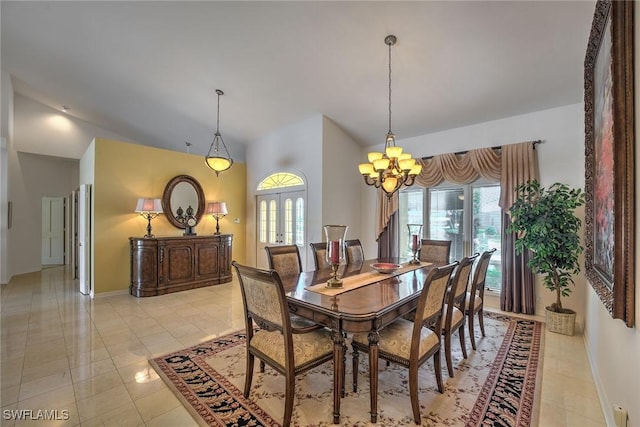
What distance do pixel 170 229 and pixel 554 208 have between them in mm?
6055

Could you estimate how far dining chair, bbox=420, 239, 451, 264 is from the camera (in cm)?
367

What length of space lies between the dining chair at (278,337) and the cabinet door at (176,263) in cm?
349

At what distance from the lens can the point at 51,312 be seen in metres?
3.90

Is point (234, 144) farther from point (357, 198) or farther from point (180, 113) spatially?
point (357, 198)

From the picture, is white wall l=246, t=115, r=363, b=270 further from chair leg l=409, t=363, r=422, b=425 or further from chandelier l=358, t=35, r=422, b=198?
chair leg l=409, t=363, r=422, b=425

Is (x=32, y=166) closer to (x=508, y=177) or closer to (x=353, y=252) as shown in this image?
(x=353, y=252)

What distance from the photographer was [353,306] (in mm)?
1839

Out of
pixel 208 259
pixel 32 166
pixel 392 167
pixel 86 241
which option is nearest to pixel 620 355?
pixel 392 167

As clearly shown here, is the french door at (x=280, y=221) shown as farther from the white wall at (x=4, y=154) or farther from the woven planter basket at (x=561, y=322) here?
the white wall at (x=4, y=154)

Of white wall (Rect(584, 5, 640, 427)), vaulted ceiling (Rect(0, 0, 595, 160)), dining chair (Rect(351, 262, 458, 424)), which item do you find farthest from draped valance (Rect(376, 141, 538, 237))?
dining chair (Rect(351, 262, 458, 424))

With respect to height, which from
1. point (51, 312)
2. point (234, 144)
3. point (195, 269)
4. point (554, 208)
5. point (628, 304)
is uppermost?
point (234, 144)

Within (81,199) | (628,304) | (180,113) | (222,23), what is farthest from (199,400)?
(180,113)

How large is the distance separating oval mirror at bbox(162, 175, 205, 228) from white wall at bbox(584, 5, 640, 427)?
594 centimetres

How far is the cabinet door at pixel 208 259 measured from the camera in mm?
5301
